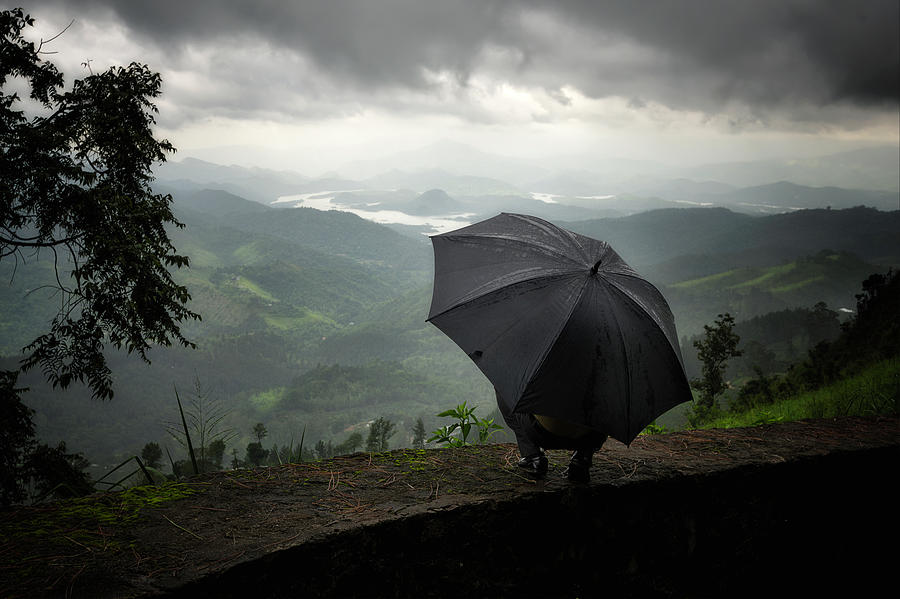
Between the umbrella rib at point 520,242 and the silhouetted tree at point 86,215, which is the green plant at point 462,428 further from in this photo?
the silhouetted tree at point 86,215

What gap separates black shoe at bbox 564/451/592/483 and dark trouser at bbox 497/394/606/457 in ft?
0.08

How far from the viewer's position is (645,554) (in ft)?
9.94

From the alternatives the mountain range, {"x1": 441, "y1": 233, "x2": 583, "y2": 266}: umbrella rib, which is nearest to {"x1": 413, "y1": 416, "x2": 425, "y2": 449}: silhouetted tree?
{"x1": 441, "y1": 233, "x2": 583, "y2": 266}: umbrella rib

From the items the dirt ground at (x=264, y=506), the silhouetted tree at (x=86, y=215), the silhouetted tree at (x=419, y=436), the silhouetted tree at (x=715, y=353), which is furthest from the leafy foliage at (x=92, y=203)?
the silhouetted tree at (x=715, y=353)

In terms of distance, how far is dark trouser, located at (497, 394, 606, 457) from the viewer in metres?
2.75

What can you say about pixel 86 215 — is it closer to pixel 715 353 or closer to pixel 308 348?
pixel 715 353

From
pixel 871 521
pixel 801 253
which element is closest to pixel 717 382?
pixel 871 521

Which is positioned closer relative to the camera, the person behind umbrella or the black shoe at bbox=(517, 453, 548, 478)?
the person behind umbrella

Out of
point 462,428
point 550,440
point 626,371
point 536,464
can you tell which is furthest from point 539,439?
point 462,428

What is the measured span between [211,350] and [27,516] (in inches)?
5882

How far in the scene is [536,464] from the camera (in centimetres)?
298

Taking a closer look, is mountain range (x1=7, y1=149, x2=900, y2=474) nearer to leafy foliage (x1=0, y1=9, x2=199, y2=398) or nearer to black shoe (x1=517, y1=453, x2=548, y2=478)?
leafy foliage (x1=0, y1=9, x2=199, y2=398)

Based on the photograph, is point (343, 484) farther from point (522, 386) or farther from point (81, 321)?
point (81, 321)

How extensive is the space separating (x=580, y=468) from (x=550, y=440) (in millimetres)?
263
